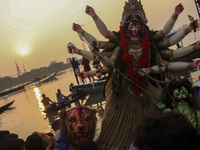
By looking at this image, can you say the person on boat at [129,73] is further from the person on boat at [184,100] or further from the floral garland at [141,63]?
the person on boat at [184,100]

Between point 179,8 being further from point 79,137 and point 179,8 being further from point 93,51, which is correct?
point 79,137

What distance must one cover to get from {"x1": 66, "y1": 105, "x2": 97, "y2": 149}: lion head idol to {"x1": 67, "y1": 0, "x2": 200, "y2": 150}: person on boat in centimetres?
61

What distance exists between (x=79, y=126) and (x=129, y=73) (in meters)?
1.45

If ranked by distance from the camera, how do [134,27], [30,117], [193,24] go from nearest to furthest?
[193,24] → [134,27] → [30,117]

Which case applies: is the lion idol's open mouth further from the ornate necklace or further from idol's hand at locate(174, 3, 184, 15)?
idol's hand at locate(174, 3, 184, 15)

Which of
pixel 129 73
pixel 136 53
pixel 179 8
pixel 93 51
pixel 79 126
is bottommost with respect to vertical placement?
pixel 79 126

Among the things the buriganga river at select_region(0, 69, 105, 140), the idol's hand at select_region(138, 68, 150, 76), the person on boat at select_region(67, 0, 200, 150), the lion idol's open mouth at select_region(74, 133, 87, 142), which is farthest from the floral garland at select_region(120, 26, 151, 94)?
the buriganga river at select_region(0, 69, 105, 140)

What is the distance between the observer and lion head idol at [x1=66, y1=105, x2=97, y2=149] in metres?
2.76

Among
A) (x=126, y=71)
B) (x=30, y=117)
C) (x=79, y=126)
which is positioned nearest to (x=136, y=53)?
(x=126, y=71)

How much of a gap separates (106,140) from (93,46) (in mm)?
1941

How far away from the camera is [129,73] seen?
333 cm

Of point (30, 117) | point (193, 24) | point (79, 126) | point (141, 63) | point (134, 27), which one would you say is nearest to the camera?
point (79, 126)

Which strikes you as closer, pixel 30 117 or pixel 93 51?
pixel 93 51

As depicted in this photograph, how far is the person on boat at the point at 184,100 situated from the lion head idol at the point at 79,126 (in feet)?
4.36
